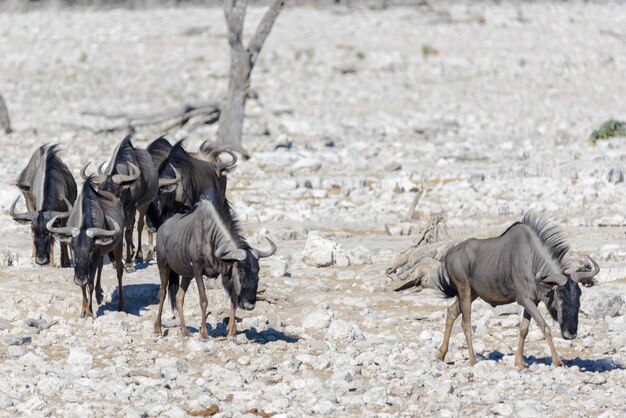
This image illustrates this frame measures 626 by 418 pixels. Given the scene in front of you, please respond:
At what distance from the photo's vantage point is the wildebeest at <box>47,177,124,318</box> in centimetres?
1281

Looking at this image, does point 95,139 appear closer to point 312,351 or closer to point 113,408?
point 312,351

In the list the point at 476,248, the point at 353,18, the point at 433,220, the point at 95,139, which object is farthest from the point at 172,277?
the point at 353,18

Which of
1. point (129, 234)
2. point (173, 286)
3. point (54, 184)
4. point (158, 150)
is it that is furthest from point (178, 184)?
point (173, 286)

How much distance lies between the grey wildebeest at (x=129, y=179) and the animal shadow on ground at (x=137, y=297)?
1.00 m

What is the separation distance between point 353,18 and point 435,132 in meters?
17.9

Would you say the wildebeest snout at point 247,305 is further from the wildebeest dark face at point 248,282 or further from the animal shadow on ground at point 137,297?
the animal shadow on ground at point 137,297

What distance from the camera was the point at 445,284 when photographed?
39.8ft

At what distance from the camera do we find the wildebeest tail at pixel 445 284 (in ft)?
39.7

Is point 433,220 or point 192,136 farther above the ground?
point 433,220

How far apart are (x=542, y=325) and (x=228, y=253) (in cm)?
306

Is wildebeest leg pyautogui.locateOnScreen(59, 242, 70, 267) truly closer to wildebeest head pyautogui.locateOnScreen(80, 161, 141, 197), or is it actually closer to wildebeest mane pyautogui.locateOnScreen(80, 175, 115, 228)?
wildebeest head pyautogui.locateOnScreen(80, 161, 141, 197)

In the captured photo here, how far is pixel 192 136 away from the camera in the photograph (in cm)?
2914

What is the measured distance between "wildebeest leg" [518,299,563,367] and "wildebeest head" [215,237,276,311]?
99.5 inches

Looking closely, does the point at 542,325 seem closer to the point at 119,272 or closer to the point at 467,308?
the point at 467,308
